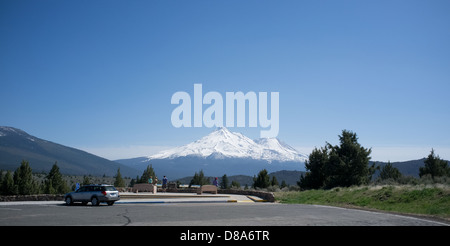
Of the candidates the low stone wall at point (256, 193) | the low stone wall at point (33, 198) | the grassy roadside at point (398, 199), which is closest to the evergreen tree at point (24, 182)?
the low stone wall at point (256, 193)

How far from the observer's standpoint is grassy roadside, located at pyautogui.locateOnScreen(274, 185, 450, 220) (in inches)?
701

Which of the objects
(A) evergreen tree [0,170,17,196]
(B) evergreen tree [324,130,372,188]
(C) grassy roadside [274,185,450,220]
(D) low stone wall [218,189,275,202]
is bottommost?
(A) evergreen tree [0,170,17,196]

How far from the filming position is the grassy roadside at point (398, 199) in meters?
17.8

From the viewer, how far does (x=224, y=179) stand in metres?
112

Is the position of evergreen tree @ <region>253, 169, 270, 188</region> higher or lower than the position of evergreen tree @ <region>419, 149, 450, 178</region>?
lower

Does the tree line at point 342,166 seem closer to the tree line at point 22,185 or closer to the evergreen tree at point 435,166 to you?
the evergreen tree at point 435,166

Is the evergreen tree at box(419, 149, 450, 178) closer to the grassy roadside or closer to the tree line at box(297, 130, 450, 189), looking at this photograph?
the tree line at box(297, 130, 450, 189)

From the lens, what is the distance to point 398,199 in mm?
21531

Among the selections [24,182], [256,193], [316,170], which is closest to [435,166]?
[316,170]

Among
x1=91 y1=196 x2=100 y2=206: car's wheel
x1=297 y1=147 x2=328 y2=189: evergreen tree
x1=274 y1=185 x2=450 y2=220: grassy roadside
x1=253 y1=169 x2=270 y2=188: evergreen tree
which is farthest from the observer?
x1=253 y1=169 x2=270 y2=188: evergreen tree

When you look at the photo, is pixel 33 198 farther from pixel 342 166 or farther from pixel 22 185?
pixel 22 185

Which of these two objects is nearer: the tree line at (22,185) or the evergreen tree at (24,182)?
the tree line at (22,185)

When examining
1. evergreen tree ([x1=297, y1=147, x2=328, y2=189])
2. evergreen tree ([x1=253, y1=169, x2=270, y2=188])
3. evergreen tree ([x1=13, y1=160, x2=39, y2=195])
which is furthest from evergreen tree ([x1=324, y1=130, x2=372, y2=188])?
evergreen tree ([x1=13, y1=160, x2=39, y2=195])
